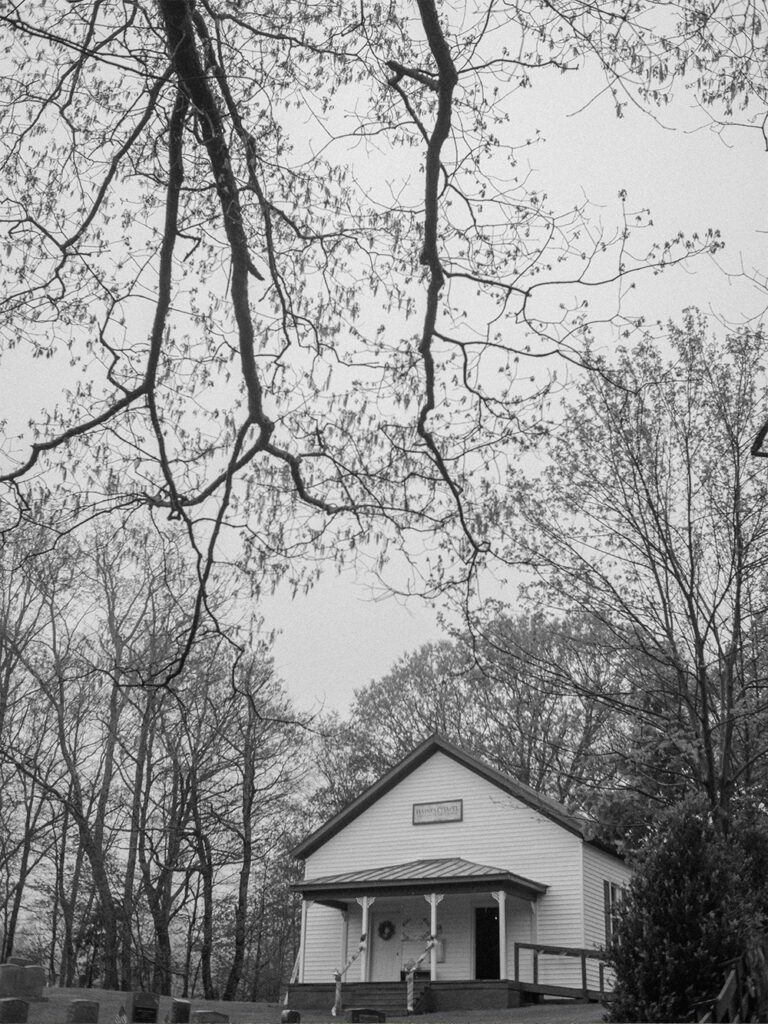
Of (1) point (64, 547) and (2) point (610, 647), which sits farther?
(2) point (610, 647)

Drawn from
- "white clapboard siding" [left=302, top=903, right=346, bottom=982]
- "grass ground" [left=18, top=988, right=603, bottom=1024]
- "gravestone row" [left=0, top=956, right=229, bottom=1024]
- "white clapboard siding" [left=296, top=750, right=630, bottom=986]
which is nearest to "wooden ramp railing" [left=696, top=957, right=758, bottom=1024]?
"grass ground" [left=18, top=988, right=603, bottom=1024]

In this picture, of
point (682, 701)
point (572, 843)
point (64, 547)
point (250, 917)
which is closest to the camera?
point (64, 547)

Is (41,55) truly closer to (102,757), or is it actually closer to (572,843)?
(572,843)

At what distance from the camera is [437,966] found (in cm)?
2519

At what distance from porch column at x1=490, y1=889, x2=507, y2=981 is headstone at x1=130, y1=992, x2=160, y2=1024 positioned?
29.8ft

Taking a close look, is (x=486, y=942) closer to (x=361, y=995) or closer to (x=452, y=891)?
(x=452, y=891)

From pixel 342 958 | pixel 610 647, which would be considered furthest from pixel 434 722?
pixel 610 647

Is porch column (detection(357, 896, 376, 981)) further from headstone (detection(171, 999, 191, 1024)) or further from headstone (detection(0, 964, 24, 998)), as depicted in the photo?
headstone (detection(0, 964, 24, 998))

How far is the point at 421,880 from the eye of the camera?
24.0 meters

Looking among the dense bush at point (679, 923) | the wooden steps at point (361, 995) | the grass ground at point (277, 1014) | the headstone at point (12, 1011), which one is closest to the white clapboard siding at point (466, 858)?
the wooden steps at point (361, 995)

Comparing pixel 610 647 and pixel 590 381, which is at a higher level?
pixel 590 381

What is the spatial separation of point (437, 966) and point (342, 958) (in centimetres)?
283

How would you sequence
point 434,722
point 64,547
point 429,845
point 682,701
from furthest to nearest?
1. point 434,722
2. point 429,845
3. point 682,701
4. point 64,547

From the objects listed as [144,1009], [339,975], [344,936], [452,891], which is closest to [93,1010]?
[144,1009]
